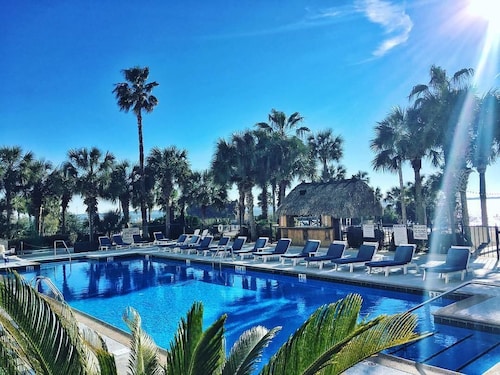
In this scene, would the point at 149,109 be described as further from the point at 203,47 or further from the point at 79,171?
the point at 203,47

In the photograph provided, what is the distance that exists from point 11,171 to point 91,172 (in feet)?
19.0

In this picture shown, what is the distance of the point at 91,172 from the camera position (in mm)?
24812

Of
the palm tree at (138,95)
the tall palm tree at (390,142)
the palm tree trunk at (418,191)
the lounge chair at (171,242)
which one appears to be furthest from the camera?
the palm tree at (138,95)

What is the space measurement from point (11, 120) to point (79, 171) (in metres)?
4.47

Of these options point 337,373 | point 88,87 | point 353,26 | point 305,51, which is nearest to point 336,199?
point 305,51

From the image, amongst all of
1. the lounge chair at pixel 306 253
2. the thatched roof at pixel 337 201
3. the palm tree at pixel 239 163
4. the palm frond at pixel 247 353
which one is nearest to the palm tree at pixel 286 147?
the palm tree at pixel 239 163

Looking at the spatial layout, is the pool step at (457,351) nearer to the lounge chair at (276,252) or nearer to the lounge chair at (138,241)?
the lounge chair at (276,252)

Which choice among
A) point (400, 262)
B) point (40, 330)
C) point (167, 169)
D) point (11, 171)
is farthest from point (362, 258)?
point (11, 171)

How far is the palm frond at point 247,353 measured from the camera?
2705 mm

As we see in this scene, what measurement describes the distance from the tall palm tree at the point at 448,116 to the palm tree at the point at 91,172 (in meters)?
17.9

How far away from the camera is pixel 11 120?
2252 centimetres

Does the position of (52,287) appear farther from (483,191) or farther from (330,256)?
(483,191)

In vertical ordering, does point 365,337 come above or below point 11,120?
below

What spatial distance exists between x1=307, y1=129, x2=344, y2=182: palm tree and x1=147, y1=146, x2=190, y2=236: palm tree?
35.2 feet
